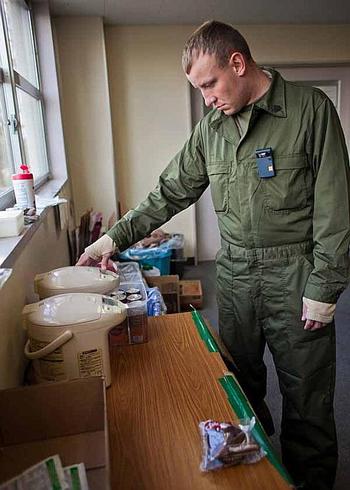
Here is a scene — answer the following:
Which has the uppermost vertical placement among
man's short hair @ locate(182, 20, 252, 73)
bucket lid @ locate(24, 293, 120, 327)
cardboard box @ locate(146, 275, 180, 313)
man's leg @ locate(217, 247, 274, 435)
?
man's short hair @ locate(182, 20, 252, 73)

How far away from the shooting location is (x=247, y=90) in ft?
3.93

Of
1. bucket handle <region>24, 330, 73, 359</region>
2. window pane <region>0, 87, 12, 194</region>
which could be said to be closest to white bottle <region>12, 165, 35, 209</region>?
window pane <region>0, 87, 12, 194</region>

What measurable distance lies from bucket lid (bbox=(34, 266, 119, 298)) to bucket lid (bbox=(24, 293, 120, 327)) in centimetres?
11

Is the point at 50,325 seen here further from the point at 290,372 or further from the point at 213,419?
the point at 290,372

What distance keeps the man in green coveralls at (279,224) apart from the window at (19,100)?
96cm

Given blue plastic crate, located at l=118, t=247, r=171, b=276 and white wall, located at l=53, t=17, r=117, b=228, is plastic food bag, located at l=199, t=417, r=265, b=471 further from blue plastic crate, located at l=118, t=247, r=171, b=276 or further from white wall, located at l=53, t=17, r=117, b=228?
white wall, located at l=53, t=17, r=117, b=228

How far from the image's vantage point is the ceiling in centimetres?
310

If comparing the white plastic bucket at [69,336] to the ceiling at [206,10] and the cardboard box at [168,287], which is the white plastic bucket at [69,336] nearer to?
the cardboard box at [168,287]

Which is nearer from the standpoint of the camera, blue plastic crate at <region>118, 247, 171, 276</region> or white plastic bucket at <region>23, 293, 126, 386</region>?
white plastic bucket at <region>23, 293, 126, 386</region>

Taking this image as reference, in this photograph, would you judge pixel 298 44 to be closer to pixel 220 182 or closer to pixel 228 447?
pixel 220 182

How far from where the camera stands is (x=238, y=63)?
115 centimetres

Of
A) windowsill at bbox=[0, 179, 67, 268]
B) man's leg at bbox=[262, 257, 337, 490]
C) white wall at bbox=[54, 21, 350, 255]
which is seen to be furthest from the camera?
white wall at bbox=[54, 21, 350, 255]

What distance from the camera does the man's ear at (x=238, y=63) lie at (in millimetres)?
1141

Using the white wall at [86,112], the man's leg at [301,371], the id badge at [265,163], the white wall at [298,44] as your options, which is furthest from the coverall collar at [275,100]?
the white wall at [298,44]
